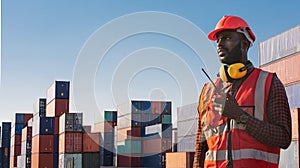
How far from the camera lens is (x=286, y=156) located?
77.7ft

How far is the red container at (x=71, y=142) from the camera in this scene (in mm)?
45062

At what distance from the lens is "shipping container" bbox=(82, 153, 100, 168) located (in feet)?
149

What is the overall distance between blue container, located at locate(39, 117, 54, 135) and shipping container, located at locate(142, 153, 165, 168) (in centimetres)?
1480

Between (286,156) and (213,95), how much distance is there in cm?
2245

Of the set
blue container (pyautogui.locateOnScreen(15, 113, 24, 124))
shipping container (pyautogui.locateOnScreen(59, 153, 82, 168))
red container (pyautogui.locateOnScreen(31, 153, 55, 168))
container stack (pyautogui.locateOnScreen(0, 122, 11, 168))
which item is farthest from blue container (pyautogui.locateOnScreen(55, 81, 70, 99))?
container stack (pyautogui.locateOnScreen(0, 122, 11, 168))

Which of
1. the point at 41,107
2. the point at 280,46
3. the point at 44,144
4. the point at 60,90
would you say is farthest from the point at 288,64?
the point at 41,107

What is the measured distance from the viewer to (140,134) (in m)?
68.7

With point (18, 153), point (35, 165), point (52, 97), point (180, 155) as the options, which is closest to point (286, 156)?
point (180, 155)

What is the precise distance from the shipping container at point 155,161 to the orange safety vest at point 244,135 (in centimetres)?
5569

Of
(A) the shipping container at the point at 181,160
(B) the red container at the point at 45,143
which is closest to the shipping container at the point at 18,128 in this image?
(B) the red container at the point at 45,143

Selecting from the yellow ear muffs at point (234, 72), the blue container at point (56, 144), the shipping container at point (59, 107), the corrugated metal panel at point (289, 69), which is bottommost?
the blue container at point (56, 144)

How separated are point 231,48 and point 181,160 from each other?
134 feet

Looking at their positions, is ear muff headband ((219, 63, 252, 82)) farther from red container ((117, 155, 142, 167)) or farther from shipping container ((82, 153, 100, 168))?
red container ((117, 155, 142, 167))

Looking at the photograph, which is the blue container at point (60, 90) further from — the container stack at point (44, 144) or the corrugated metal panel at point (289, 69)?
the corrugated metal panel at point (289, 69)
